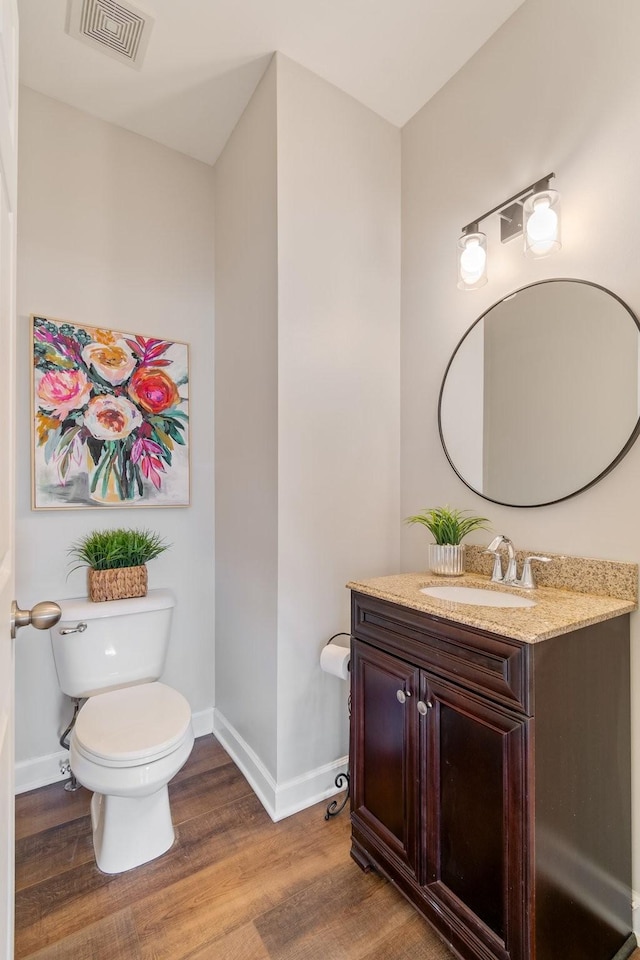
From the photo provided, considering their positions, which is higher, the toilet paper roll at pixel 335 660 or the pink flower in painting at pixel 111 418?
the pink flower in painting at pixel 111 418

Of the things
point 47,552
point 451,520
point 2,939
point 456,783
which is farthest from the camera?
point 47,552

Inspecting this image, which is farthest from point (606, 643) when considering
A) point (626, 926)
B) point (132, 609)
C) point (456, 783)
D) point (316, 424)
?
point (132, 609)

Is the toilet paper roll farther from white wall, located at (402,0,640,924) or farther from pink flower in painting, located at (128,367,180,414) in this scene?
pink flower in painting, located at (128,367,180,414)

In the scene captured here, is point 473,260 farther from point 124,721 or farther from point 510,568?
point 124,721

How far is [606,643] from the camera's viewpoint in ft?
3.85

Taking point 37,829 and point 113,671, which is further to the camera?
point 113,671

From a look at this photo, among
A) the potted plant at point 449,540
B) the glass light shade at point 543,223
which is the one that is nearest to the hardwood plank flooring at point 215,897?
the potted plant at point 449,540

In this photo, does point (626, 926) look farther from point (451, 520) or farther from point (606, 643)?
point (451, 520)

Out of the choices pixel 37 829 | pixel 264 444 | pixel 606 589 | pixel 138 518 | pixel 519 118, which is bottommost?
pixel 37 829

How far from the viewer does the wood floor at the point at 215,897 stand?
1.22 m

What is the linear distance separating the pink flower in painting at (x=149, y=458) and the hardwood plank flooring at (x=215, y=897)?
51.7 inches

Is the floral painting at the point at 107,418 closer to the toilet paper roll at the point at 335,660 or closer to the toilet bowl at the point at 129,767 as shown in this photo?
the toilet bowl at the point at 129,767

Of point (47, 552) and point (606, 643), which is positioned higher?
point (47, 552)

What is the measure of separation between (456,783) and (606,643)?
20.4 inches
